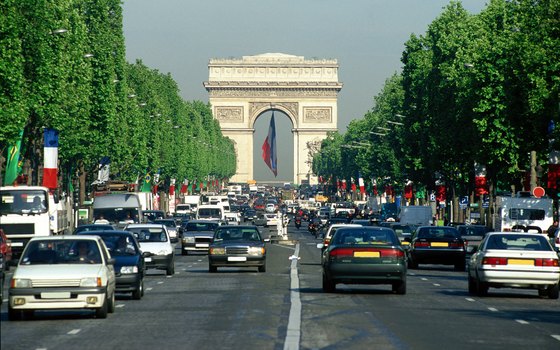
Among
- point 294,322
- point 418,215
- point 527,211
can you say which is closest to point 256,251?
point 294,322

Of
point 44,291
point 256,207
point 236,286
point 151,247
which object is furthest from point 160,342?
point 256,207

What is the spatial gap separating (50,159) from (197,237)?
7688mm

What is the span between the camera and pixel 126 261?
32.4m

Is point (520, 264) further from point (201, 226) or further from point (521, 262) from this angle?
point (201, 226)

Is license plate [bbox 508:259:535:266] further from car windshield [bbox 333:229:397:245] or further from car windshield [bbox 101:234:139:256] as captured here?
car windshield [bbox 101:234:139:256]

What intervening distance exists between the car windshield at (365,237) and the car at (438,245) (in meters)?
19.2

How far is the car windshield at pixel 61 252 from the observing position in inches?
1064

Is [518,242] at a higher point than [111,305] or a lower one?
higher

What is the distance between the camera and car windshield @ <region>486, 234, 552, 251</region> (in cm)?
3481

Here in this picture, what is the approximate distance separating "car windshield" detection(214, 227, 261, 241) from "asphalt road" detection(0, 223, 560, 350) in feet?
27.3

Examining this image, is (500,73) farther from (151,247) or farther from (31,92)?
(151,247)

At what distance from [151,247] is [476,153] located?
33.3 metres

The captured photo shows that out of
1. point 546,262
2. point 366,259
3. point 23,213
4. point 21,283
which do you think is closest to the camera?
point 21,283

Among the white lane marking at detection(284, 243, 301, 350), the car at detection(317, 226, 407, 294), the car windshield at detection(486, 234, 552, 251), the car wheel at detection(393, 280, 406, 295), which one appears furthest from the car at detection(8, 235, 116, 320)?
the car windshield at detection(486, 234, 552, 251)
